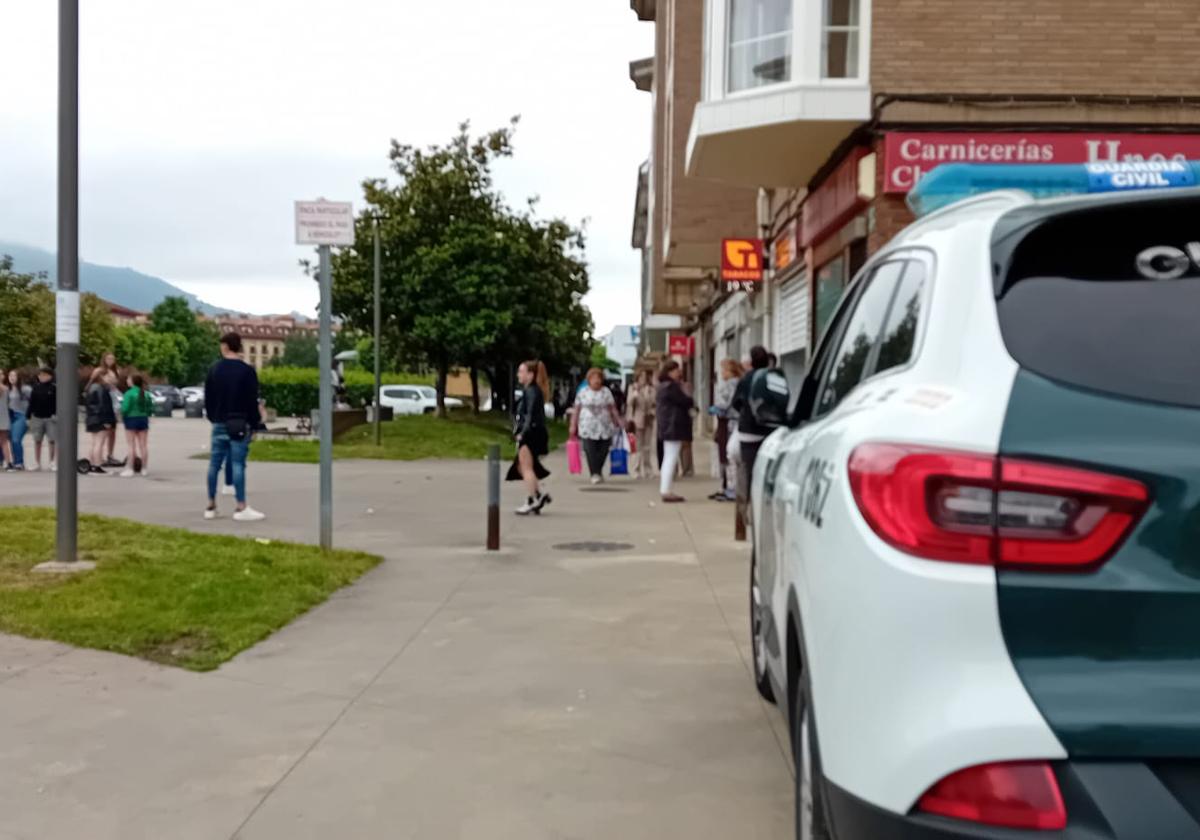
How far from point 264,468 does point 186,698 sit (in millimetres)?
14910

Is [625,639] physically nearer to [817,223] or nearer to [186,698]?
[186,698]

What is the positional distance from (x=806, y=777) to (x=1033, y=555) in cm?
118

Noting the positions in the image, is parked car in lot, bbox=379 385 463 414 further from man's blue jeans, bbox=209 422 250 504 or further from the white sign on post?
the white sign on post

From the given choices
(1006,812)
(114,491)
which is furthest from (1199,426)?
(114,491)

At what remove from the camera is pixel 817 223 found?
50.7 ft

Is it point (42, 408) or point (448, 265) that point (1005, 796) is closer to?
point (42, 408)

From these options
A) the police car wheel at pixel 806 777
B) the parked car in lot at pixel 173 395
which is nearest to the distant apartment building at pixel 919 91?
the police car wheel at pixel 806 777

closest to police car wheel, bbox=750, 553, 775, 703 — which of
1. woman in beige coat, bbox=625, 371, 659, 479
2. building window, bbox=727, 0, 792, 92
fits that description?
building window, bbox=727, 0, 792, 92

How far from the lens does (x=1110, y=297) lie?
233 centimetres

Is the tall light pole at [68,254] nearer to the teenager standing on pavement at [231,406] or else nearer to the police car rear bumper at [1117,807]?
the teenager standing on pavement at [231,406]

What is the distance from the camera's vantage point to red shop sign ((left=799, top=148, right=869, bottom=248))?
1305 cm

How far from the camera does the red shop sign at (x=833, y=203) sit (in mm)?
13047

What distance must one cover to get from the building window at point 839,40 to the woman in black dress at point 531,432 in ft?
15.0

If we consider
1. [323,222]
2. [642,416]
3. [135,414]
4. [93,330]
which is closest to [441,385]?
[642,416]
